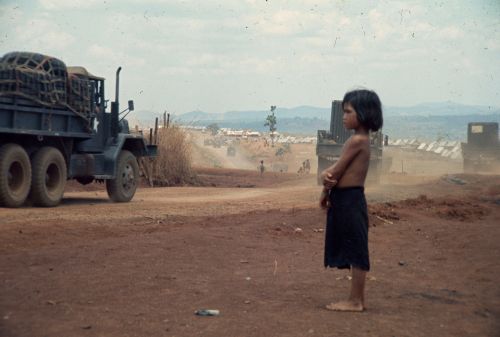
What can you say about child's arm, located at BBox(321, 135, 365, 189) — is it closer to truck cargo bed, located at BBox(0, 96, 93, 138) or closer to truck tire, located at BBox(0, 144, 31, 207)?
truck cargo bed, located at BBox(0, 96, 93, 138)

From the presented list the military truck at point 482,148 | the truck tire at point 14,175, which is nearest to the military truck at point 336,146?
the military truck at point 482,148

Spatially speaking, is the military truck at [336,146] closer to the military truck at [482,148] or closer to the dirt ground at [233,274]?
the dirt ground at [233,274]

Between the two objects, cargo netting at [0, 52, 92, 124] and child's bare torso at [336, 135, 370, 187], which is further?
cargo netting at [0, 52, 92, 124]

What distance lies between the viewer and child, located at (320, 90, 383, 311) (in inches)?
272

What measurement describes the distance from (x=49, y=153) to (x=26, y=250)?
745 cm

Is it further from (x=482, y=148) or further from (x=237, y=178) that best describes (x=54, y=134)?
(x=482, y=148)

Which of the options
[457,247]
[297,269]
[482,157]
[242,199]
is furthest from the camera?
[482,157]

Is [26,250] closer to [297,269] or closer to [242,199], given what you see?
[297,269]

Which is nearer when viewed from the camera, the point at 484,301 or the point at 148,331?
the point at 148,331

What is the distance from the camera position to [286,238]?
1193 centimetres

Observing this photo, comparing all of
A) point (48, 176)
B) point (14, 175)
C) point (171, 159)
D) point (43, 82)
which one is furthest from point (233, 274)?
point (171, 159)

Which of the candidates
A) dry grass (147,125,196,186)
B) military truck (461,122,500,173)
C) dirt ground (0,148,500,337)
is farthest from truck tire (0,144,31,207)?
military truck (461,122,500,173)

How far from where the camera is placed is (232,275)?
27.9 feet

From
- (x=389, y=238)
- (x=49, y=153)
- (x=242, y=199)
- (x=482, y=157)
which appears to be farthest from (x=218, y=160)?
(x=389, y=238)
